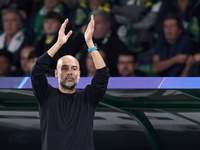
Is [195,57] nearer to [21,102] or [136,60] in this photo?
[136,60]

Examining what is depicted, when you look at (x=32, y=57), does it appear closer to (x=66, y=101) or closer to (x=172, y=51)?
(x=172, y=51)

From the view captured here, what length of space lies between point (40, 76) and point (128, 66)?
164 cm

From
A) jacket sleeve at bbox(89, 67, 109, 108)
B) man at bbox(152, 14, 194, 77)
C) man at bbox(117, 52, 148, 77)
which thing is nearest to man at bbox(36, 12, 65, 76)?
man at bbox(117, 52, 148, 77)

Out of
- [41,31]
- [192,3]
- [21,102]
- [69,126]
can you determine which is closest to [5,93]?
[21,102]

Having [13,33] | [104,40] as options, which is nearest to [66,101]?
[104,40]

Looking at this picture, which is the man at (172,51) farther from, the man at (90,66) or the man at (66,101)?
the man at (66,101)

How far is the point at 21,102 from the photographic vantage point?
3314 mm

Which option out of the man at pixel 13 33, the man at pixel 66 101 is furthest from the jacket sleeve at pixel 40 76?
the man at pixel 13 33

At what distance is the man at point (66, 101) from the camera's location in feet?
6.47

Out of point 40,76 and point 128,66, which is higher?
point 40,76

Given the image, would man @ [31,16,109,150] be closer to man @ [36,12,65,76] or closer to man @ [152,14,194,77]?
man @ [152,14,194,77]

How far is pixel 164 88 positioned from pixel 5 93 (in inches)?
61.2

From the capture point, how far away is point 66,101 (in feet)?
6.81

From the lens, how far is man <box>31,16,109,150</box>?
1972 mm
